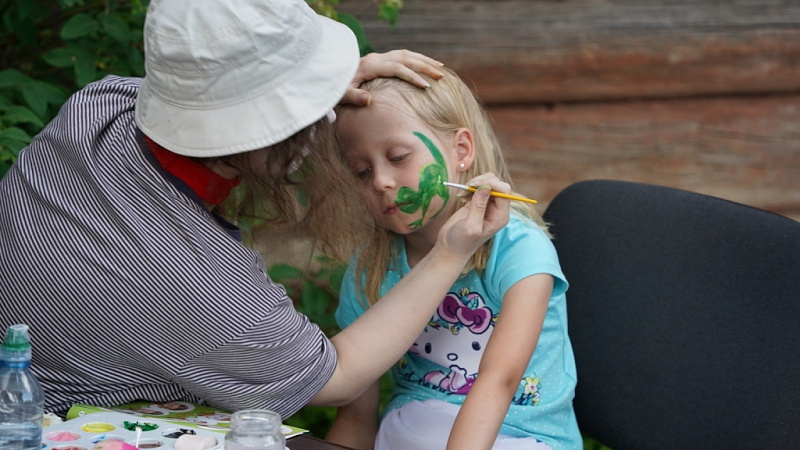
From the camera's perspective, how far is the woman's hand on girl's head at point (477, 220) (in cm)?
176

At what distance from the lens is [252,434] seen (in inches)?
51.4

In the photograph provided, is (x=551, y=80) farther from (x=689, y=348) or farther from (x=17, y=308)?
(x=17, y=308)

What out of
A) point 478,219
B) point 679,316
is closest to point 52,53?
point 478,219

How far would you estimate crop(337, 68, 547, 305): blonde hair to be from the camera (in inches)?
80.9

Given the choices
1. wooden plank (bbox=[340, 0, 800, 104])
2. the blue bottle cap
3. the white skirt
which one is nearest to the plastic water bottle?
the blue bottle cap

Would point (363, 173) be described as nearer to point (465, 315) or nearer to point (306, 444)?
point (465, 315)

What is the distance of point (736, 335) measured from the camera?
1978 mm

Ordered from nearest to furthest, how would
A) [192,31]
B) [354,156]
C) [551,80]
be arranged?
[192,31]
[354,156]
[551,80]

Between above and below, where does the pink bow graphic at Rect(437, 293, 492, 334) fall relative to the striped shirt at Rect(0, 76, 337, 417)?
below

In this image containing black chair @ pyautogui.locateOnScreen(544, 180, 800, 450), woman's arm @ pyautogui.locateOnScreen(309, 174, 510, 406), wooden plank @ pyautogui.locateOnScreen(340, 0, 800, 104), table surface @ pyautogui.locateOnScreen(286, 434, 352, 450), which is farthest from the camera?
wooden plank @ pyautogui.locateOnScreen(340, 0, 800, 104)

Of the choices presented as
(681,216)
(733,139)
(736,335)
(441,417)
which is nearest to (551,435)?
(441,417)

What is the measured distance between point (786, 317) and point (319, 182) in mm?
1035

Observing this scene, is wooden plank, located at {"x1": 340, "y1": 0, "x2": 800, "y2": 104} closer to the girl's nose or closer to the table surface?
the girl's nose

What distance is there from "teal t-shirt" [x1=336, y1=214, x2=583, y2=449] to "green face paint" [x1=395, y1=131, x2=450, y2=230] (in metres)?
0.19
